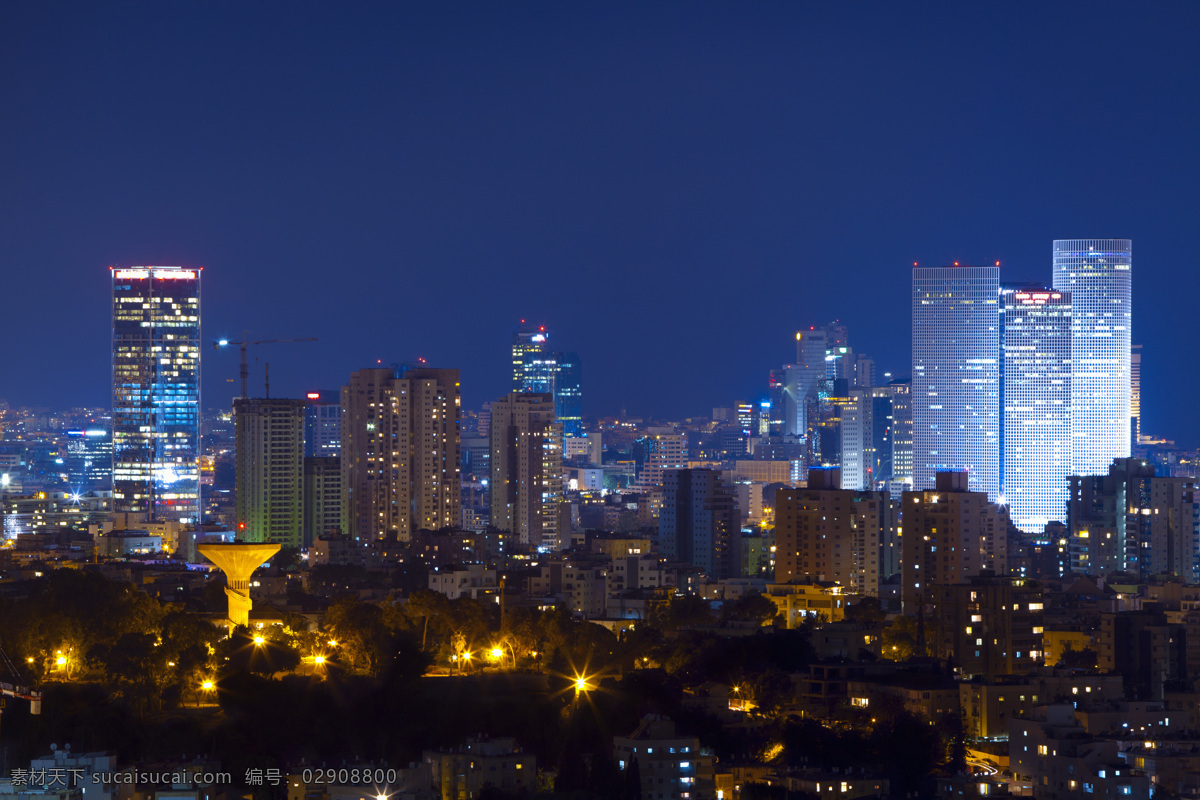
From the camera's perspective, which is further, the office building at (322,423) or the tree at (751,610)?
the office building at (322,423)

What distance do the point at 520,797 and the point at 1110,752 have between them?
7643mm

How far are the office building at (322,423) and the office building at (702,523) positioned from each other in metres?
23.0

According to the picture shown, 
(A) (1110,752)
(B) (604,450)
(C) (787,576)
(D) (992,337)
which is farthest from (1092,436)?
(A) (1110,752)

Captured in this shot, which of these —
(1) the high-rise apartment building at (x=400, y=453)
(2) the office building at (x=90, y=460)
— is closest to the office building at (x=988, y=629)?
(1) the high-rise apartment building at (x=400, y=453)

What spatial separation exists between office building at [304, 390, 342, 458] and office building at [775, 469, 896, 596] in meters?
31.5

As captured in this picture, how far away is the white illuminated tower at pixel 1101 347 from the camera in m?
78.6

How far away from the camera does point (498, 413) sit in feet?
210

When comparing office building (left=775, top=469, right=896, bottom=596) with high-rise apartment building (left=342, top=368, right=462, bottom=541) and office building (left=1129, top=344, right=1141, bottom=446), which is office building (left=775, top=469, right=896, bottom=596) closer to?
high-rise apartment building (left=342, top=368, right=462, bottom=541)

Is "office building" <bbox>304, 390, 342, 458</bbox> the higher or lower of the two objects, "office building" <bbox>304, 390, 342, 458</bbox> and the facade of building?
the higher

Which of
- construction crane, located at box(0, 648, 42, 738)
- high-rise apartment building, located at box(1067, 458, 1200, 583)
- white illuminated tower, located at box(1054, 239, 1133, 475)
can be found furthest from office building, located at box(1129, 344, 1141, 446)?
construction crane, located at box(0, 648, 42, 738)

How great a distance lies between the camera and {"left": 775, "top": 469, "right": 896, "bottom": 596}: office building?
146ft

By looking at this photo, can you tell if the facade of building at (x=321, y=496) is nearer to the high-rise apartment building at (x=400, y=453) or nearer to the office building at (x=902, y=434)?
the high-rise apartment building at (x=400, y=453)

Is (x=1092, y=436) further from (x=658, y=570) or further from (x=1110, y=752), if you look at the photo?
(x=1110, y=752)

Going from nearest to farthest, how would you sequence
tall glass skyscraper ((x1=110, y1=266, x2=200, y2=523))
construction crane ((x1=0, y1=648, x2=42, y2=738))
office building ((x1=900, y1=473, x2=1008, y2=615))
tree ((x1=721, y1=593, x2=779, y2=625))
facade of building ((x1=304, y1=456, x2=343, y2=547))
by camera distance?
construction crane ((x1=0, y1=648, x2=42, y2=738))
tree ((x1=721, y1=593, x2=779, y2=625))
office building ((x1=900, y1=473, x2=1008, y2=615))
facade of building ((x1=304, y1=456, x2=343, y2=547))
tall glass skyscraper ((x1=110, y1=266, x2=200, y2=523))
